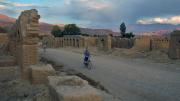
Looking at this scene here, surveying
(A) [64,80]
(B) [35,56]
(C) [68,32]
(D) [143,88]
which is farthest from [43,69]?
(C) [68,32]

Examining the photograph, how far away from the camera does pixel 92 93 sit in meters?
6.20

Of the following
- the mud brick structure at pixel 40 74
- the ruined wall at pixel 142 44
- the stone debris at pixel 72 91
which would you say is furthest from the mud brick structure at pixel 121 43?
the stone debris at pixel 72 91

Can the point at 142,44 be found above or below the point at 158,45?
above

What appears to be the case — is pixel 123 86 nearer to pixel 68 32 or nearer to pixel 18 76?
pixel 18 76

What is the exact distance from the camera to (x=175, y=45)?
24.2 metres

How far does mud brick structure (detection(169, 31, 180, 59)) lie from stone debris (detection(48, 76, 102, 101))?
17.9 metres

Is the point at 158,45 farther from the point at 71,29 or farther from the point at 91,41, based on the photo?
the point at 71,29

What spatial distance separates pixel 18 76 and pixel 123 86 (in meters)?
4.52

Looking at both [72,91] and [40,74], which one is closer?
[72,91]

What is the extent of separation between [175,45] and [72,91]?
19001 millimetres

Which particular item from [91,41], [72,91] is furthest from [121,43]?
[72,91]

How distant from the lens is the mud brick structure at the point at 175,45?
24.0m

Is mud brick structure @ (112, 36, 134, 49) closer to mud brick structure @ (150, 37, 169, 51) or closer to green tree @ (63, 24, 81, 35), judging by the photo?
mud brick structure @ (150, 37, 169, 51)

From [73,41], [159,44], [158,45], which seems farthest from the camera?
[73,41]
